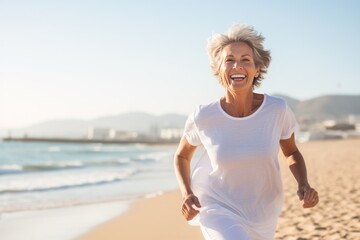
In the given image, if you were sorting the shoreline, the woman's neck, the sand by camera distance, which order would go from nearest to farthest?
the woman's neck → the sand → the shoreline

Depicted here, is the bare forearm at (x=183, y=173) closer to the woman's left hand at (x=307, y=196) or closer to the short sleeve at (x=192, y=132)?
the short sleeve at (x=192, y=132)

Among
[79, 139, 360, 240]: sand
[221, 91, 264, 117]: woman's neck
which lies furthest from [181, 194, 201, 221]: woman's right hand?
[79, 139, 360, 240]: sand

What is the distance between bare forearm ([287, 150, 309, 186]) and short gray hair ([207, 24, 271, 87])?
0.52 meters

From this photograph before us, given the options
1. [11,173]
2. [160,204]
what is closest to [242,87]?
[160,204]

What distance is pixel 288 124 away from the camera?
258 centimetres

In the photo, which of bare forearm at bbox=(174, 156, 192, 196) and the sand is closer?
bare forearm at bbox=(174, 156, 192, 196)

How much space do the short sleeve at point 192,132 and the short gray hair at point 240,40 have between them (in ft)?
0.92

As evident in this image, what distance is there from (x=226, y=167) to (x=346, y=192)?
272 inches

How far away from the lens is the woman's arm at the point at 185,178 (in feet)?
8.12

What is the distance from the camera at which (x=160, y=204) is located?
28.9ft

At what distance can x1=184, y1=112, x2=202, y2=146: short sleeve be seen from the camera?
8.68 feet

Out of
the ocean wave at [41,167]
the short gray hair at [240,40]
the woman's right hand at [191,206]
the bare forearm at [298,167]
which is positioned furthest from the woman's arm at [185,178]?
the ocean wave at [41,167]

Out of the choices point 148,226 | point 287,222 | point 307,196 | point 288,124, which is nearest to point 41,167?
point 148,226

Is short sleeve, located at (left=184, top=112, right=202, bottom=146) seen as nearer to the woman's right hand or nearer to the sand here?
the woman's right hand
